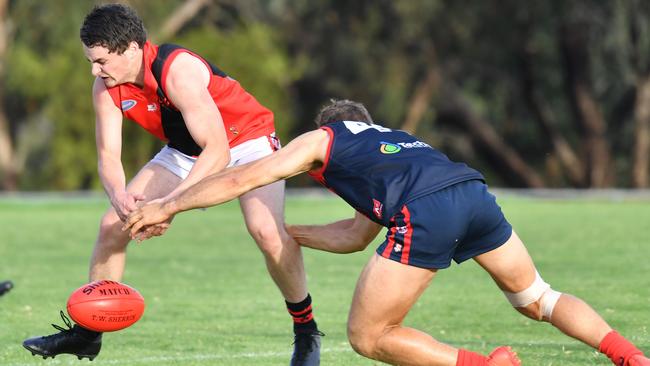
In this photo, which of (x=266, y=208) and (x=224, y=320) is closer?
(x=266, y=208)

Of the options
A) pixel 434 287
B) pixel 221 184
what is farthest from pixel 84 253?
pixel 221 184

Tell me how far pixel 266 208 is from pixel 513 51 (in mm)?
33911

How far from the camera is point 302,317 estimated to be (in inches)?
307

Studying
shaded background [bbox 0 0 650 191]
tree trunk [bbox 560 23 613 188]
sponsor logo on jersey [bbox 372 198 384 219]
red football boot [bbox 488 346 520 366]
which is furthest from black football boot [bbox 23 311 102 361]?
tree trunk [bbox 560 23 613 188]

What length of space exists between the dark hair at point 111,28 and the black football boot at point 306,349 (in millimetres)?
2111

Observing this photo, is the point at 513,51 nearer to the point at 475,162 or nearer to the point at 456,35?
the point at 456,35

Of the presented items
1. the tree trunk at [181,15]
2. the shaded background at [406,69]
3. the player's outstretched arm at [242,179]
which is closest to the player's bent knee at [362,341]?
the player's outstretched arm at [242,179]

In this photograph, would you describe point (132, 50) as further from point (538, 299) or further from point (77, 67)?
point (77, 67)

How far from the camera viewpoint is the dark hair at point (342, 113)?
6.79 meters

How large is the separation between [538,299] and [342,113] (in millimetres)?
1478

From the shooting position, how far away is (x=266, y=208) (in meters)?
7.61

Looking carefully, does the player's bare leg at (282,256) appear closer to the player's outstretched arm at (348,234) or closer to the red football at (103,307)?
the player's outstretched arm at (348,234)

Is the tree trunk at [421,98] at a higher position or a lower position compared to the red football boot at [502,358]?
lower

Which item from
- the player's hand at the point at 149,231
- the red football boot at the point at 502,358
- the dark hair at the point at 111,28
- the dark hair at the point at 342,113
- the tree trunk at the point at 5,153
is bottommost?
the tree trunk at the point at 5,153
